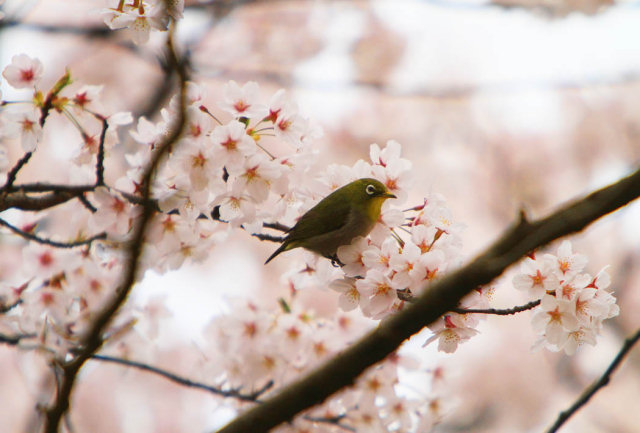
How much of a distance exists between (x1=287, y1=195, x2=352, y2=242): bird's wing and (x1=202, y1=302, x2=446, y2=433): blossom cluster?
0.93 metres

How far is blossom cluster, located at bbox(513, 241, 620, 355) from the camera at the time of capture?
225 cm

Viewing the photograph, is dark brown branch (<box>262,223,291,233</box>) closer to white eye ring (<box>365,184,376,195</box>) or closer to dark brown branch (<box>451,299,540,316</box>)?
white eye ring (<box>365,184,376,195</box>)

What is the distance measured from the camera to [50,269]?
3.26m

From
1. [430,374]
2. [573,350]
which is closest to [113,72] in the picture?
[430,374]

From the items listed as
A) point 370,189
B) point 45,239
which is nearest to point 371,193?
point 370,189

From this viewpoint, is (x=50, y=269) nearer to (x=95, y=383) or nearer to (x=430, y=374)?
(x=430, y=374)

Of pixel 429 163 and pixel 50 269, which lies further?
pixel 429 163

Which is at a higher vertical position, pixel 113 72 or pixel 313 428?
pixel 313 428

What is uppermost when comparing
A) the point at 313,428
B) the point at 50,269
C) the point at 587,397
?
the point at 587,397

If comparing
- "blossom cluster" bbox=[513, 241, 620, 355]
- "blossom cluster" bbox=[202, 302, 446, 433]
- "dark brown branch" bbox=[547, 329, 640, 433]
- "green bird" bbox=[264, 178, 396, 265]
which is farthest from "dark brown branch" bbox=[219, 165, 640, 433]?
"blossom cluster" bbox=[202, 302, 446, 433]

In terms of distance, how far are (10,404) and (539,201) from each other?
11031mm

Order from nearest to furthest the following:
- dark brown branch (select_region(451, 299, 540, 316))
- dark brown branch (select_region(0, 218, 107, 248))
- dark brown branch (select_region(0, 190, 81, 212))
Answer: dark brown branch (select_region(451, 299, 540, 316)) → dark brown branch (select_region(0, 190, 81, 212)) → dark brown branch (select_region(0, 218, 107, 248))

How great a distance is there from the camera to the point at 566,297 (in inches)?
89.5

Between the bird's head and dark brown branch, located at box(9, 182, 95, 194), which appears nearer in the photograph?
dark brown branch, located at box(9, 182, 95, 194)
